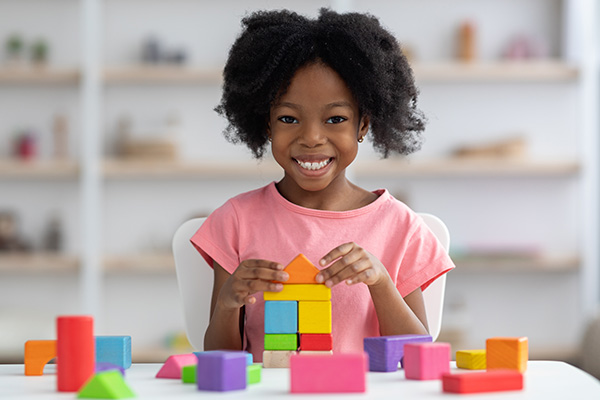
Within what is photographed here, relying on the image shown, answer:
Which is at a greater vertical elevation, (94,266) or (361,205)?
(361,205)

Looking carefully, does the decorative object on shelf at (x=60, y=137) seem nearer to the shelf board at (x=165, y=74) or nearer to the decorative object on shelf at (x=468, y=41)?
the shelf board at (x=165, y=74)

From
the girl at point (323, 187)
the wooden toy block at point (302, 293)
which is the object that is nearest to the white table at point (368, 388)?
the wooden toy block at point (302, 293)

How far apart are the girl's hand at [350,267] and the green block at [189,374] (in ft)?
0.83

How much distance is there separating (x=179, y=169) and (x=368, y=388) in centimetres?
339

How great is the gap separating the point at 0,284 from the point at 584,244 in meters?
3.15

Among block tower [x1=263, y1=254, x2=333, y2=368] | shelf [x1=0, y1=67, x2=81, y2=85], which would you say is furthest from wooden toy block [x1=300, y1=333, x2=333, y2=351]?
shelf [x1=0, y1=67, x2=81, y2=85]

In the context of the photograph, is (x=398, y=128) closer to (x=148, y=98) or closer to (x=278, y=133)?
(x=278, y=133)

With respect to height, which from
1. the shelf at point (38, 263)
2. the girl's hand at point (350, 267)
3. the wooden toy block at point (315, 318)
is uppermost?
the girl's hand at point (350, 267)

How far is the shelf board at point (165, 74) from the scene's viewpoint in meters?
4.20

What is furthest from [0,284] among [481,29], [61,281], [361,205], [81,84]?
[361,205]

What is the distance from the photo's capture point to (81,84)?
4.22 m

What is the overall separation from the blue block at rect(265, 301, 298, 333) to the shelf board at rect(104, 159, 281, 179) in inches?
119

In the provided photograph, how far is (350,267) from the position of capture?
48.1 inches

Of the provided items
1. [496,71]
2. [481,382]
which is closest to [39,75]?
[496,71]
